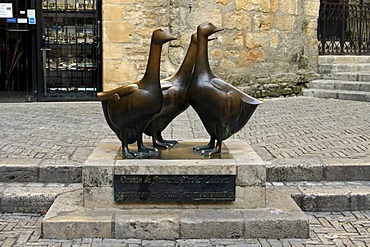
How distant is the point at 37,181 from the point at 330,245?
8.70 feet

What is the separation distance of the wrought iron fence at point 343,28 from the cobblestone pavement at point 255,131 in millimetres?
3363

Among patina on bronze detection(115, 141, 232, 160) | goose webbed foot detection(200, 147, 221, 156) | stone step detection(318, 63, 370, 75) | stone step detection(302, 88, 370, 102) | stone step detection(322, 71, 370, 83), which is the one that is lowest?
stone step detection(302, 88, 370, 102)

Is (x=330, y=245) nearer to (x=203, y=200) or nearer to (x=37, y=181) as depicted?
(x=203, y=200)

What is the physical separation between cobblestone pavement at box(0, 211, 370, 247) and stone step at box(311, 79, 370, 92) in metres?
6.83

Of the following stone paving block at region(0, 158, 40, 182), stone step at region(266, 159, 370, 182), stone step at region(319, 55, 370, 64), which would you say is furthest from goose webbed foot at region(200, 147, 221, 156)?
stone step at region(319, 55, 370, 64)

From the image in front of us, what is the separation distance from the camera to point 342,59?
12.4 metres

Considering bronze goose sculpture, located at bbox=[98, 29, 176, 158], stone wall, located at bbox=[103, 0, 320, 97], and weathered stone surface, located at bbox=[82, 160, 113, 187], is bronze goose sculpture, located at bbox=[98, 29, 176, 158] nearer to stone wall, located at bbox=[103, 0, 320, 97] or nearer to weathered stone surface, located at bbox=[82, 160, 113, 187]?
weathered stone surface, located at bbox=[82, 160, 113, 187]

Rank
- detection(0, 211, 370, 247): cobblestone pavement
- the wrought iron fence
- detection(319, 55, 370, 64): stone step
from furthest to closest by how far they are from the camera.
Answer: the wrought iron fence < detection(319, 55, 370, 64): stone step < detection(0, 211, 370, 247): cobblestone pavement

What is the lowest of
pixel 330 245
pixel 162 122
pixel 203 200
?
pixel 330 245

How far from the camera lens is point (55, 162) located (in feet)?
17.0

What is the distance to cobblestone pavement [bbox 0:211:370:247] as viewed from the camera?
3889 millimetres

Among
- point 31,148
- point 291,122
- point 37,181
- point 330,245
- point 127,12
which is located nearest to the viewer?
point 330,245

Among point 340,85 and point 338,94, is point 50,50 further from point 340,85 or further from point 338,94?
point 340,85

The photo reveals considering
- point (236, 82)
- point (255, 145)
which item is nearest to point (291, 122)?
point (255, 145)
